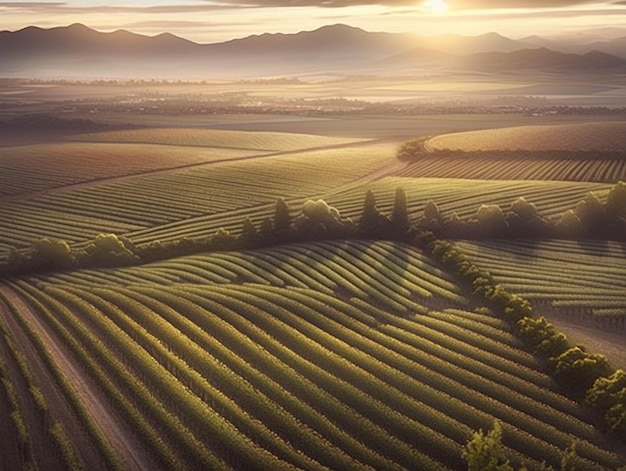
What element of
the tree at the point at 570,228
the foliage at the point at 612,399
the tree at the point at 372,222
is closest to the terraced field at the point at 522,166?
the tree at the point at 570,228

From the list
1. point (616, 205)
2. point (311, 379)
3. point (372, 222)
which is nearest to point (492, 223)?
point (372, 222)

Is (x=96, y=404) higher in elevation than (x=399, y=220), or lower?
lower

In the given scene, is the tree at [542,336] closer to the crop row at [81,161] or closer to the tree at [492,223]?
the tree at [492,223]

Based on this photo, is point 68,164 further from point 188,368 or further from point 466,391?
point 466,391

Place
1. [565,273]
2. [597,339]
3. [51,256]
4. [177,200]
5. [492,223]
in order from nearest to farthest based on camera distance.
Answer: [597,339], [565,273], [51,256], [492,223], [177,200]

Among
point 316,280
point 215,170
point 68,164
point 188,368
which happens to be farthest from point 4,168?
point 188,368

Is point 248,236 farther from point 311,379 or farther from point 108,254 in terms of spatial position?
point 311,379
